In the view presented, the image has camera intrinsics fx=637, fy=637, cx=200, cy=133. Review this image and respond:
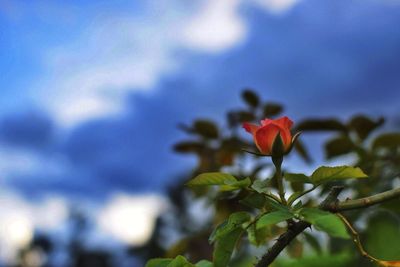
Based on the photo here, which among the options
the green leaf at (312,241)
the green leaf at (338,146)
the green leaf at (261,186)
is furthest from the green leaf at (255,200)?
the green leaf at (338,146)

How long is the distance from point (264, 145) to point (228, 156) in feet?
2.95

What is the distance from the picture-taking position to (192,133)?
6.04 feet

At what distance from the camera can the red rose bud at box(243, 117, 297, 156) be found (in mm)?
894

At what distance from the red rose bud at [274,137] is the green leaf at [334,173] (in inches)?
3.1

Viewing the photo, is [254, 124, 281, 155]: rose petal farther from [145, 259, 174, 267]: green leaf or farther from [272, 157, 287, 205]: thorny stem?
[145, 259, 174, 267]: green leaf

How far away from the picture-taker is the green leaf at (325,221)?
698 mm

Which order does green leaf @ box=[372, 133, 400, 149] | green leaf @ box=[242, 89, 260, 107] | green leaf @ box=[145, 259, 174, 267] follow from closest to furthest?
green leaf @ box=[145, 259, 174, 267]
green leaf @ box=[372, 133, 400, 149]
green leaf @ box=[242, 89, 260, 107]

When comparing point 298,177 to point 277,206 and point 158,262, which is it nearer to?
point 277,206

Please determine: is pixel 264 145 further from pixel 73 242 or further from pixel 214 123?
pixel 73 242


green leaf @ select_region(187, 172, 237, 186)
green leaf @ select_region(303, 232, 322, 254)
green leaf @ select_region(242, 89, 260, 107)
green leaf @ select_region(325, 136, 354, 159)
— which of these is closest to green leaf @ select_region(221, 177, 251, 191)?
green leaf @ select_region(187, 172, 237, 186)

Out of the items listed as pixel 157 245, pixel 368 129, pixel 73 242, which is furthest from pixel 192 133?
pixel 73 242

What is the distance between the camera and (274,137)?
0.90 meters

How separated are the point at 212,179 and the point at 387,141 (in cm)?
88

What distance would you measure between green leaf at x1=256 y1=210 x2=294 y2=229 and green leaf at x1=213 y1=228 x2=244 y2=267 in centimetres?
7
